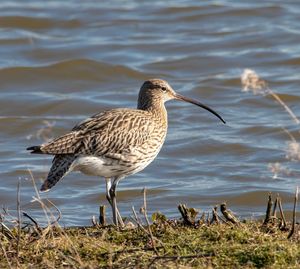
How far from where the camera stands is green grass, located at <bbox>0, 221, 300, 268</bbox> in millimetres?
6332

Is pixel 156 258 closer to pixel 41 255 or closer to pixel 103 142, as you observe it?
pixel 41 255

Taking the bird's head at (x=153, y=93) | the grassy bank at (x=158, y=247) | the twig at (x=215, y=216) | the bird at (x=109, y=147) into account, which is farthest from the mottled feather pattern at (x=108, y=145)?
the twig at (x=215, y=216)

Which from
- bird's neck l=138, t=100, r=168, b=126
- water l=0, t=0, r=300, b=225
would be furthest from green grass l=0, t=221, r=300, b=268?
water l=0, t=0, r=300, b=225

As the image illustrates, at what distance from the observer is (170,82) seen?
50.7 ft

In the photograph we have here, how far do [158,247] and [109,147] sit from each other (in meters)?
2.22

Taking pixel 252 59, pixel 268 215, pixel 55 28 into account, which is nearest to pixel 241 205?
pixel 268 215

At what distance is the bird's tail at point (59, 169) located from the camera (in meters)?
8.43

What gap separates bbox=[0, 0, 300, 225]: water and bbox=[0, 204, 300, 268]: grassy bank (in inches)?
117

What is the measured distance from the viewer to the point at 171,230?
286 inches

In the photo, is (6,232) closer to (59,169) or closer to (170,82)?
(59,169)

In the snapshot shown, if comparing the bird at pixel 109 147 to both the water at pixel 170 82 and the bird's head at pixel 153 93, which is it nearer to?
the bird's head at pixel 153 93

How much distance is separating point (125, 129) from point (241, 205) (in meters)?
2.55

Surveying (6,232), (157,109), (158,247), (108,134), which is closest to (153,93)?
(157,109)

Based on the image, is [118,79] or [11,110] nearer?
[11,110]
